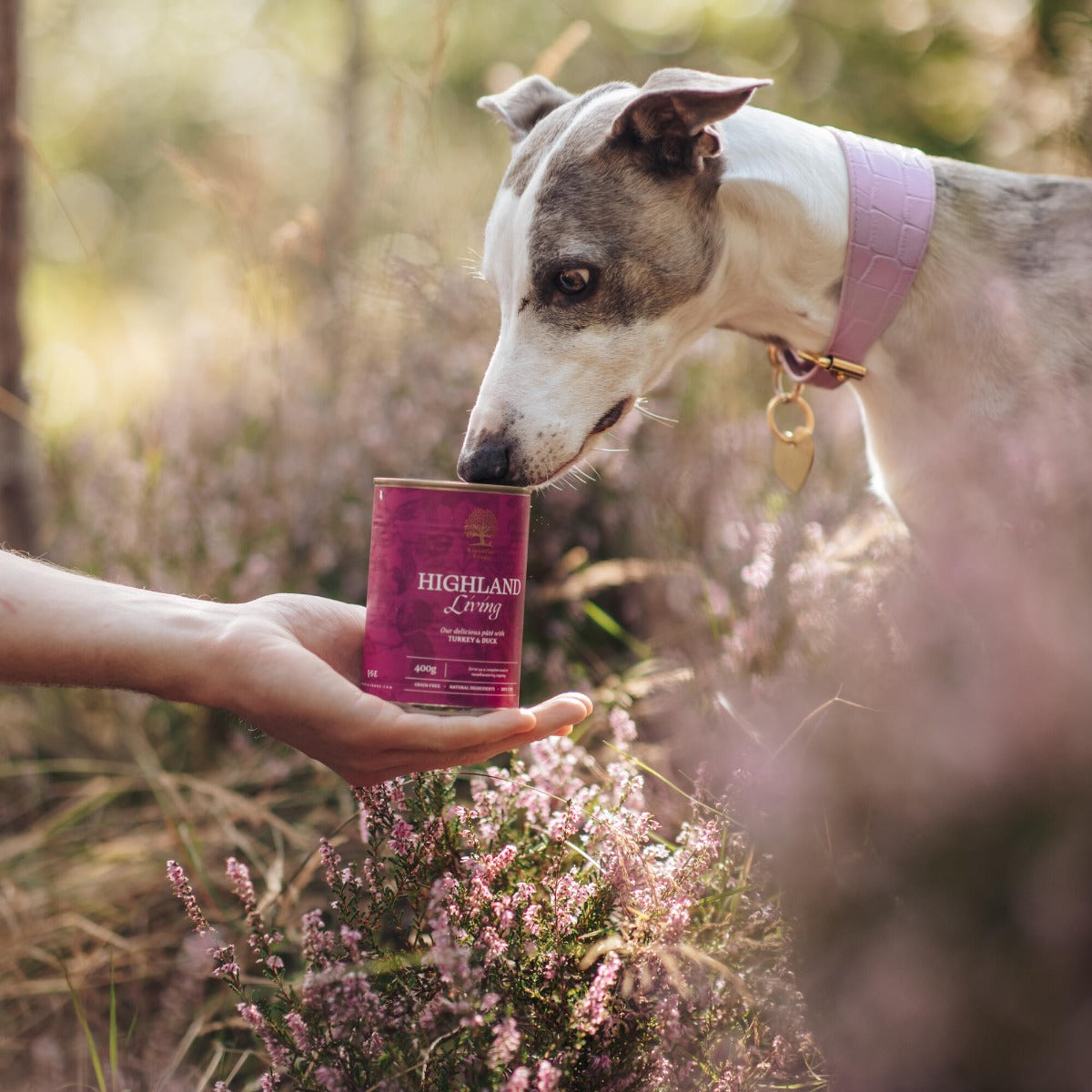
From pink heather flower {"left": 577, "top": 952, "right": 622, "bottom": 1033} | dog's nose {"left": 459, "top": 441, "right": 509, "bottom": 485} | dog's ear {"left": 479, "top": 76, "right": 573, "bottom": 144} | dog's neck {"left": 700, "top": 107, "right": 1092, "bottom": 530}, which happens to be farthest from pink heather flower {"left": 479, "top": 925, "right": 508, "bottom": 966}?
dog's ear {"left": 479, "top": 76, "right": 573, "bottom": 144}

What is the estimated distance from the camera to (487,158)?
4.16 meters

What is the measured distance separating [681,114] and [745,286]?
13.8 inches

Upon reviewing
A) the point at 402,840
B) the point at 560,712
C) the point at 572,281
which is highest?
the point at 572,281

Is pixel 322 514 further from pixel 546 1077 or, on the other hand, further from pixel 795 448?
pixel 546 1077

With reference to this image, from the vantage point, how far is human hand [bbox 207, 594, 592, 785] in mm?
1324

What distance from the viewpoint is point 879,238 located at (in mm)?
1806

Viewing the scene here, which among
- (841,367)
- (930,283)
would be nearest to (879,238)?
(930,283)

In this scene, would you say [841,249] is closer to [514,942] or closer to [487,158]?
[514,942]

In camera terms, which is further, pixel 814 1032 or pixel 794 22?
pixel 794 22

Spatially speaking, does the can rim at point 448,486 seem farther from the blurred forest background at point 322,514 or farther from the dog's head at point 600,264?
the blurred forest background at point 322,514

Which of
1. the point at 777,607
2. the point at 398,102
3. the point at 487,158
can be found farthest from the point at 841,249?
the point at 487,158

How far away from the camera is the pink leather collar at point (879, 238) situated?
1.81m

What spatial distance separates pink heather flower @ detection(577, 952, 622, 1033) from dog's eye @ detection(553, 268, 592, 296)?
3.62 ft

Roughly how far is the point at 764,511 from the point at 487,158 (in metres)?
2.42
